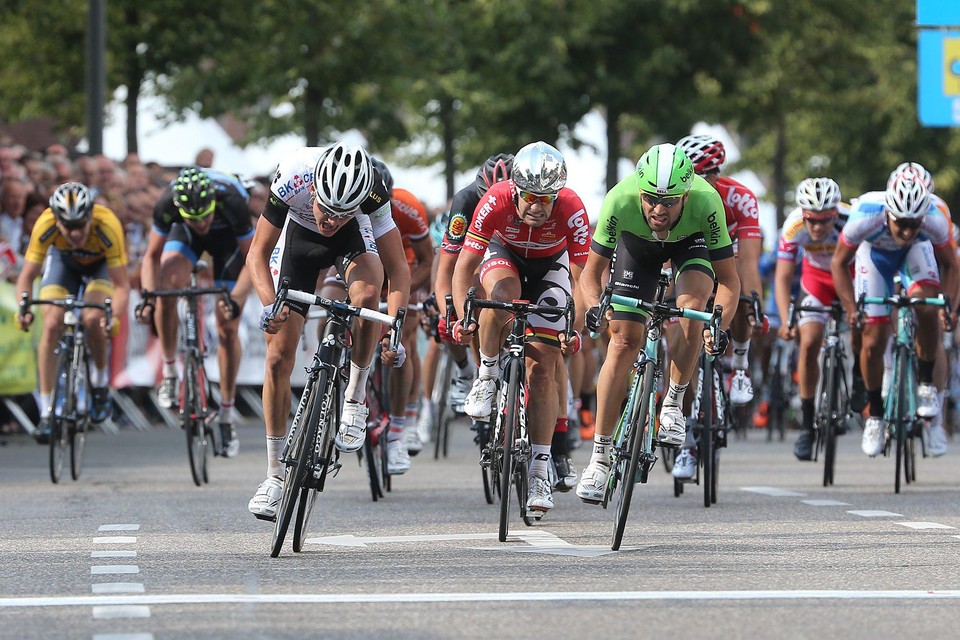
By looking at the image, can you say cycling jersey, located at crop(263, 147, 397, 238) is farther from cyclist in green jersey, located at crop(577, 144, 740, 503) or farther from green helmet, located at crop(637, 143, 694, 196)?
green helmet, located at crop(637, 143, 694, 196)

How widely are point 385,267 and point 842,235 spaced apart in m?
4.50

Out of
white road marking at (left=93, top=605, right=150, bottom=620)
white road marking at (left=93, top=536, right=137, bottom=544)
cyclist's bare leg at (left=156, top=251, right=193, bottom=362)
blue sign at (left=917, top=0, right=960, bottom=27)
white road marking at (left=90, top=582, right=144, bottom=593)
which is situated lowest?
white road marking at (left=93, top=605, right=150, bottom=620)

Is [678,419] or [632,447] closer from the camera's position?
[632,447]

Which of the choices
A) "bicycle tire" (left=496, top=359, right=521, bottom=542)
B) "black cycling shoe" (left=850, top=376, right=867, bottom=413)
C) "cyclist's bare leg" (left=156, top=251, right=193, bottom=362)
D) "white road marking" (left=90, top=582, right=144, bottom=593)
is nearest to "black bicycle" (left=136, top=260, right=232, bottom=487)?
"cyclist's bare leg" (left=156, top=251, right=193, bottom=362)

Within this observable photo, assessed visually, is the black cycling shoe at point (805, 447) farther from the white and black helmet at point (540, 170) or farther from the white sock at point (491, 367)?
the white and black helmet at point (540, 170)

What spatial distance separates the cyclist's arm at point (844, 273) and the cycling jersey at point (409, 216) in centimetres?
268

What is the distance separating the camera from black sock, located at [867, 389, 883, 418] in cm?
1384

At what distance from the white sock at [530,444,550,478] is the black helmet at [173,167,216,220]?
13.6 ft

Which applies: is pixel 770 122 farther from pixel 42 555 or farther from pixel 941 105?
pixel 42 555

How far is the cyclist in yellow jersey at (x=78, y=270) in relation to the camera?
14.1 m

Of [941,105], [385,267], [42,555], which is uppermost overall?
[941,105]

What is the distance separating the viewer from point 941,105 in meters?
24.6

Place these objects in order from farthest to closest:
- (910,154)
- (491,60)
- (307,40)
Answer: (910,154) → (491,60) → (307,40)

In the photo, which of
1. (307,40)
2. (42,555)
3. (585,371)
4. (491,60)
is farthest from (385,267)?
(491,60)
